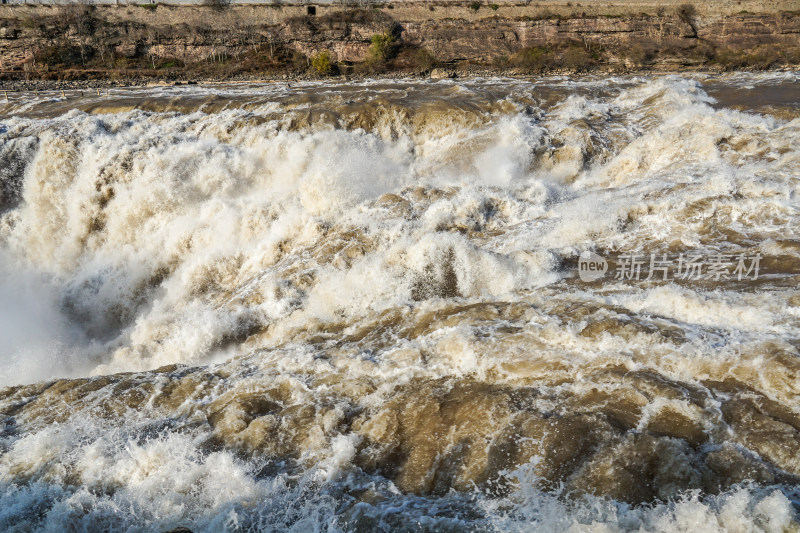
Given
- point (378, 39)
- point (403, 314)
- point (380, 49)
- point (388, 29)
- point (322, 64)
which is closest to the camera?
point (403, 314)

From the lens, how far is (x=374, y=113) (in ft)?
39.0

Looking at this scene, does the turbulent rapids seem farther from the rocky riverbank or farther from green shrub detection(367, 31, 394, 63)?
green shrub detection(367, 31, 394, 63)

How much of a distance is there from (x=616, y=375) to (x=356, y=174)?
264 inches

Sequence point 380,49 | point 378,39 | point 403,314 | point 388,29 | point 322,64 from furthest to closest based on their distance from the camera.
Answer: point 388,29
point 378,39
point 380,49
point 322,64
point 403,314

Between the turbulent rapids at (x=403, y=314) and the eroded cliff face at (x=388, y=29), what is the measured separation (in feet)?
62.0

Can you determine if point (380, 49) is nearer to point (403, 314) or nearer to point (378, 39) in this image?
point (378, 39)

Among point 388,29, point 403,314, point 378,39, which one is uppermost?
point 388,29

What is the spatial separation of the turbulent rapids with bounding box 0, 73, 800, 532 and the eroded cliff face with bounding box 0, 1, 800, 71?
18.9 meters

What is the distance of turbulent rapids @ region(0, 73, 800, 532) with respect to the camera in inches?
145

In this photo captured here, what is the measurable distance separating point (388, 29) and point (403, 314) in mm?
30792

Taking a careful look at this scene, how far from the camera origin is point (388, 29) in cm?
3306

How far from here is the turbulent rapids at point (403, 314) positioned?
3691 millimetres

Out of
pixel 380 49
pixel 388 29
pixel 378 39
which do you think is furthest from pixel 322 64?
pixel 388 29

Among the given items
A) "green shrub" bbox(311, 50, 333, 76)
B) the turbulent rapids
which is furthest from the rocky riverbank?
the turbulent rapids
